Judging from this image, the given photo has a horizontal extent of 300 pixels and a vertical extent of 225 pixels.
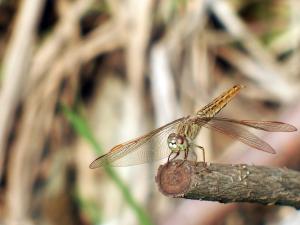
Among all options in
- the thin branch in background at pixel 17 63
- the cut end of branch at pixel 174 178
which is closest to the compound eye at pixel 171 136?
the cut end of branch at pixel 174 178

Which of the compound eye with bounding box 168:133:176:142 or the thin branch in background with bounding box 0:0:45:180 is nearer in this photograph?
the compound eye with bounding box 168:133:176:142

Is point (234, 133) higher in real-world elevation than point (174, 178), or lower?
higher

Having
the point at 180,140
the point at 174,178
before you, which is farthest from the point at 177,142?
the point at 174,178

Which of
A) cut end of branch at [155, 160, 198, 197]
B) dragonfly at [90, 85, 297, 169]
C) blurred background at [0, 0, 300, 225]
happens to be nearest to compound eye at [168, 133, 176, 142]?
dragonfly at [90, 85, 297, 169]

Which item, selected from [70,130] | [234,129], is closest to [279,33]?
→ [70,130]

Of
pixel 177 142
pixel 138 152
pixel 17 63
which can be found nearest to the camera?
pixel 177 142

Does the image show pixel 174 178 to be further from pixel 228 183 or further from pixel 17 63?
pixel 17 63

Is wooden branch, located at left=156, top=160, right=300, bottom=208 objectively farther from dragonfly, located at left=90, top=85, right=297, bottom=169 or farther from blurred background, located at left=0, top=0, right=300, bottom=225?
blurred background, located at left=0, top=0, right=300, bottom=225
